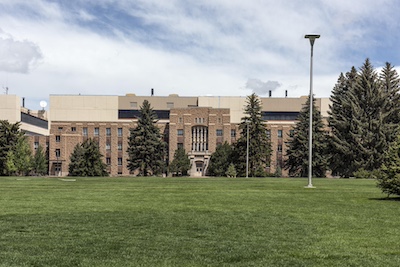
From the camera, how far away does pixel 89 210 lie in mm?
14047

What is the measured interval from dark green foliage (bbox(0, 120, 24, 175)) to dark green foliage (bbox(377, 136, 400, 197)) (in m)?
64.1

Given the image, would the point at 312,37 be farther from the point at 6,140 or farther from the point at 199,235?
the point at 6,140

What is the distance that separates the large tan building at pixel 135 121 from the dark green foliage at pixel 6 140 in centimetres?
2523

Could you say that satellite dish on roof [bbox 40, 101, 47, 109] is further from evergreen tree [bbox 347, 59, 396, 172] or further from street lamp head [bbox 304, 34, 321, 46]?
street lamp head [bbox 304, 34, 321, 46]

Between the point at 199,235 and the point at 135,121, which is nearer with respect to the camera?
the point at 199,235

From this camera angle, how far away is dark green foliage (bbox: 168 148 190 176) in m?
85.5

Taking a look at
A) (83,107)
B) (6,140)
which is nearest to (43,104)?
(83,107)

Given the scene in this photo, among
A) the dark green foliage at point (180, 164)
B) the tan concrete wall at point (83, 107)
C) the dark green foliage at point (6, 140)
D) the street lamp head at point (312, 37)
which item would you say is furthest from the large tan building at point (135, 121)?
the street lamp head at point (312, 37)

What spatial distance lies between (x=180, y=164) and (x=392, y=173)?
228ft

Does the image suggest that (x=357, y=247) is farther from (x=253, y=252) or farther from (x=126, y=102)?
(x=126, y=102)

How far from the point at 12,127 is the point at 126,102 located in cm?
3831

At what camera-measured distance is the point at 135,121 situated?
3775 inches

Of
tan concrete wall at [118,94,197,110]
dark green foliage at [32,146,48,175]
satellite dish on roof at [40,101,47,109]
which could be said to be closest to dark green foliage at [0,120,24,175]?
dark green foliage at [32,146,48,175]

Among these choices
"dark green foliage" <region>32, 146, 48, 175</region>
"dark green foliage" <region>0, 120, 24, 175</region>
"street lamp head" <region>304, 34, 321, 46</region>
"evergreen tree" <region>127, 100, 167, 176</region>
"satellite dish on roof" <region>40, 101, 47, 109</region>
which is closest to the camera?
"street lamp head" <region>304, 34, 321, 46</region>
